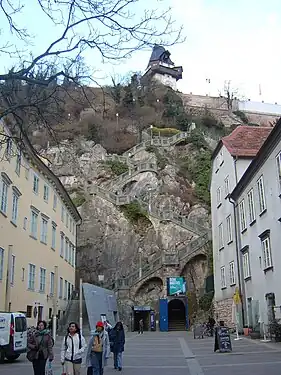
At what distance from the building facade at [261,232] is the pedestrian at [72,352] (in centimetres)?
1477

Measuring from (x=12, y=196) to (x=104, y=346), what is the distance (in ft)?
57.4

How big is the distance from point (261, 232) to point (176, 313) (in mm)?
22756

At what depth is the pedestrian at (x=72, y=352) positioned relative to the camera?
9.44m

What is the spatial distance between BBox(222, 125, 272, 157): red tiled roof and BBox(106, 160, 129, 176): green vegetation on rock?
29.2m

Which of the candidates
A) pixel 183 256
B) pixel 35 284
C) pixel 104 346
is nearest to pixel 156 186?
pixel 183 256

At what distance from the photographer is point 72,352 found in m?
9.46

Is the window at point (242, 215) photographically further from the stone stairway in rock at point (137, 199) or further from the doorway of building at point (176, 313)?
the stone stairway in rock at point (137, 199)

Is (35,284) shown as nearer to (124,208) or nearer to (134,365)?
(134,365)

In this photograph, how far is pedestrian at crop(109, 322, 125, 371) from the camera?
14.3 m

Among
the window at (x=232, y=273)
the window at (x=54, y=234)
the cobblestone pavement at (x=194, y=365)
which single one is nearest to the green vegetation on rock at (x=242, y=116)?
the window at (x=232, y=273)

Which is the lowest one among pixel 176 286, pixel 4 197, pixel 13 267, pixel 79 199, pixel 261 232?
pixel 176 286

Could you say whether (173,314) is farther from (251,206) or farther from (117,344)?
(117,344)

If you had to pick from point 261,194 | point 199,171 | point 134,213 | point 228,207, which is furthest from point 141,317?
point 199,171

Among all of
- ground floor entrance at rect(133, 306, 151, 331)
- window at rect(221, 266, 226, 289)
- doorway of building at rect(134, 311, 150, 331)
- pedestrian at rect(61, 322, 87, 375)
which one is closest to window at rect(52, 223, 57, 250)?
ground floor entrance at rect(133, 306, 151, 331)
